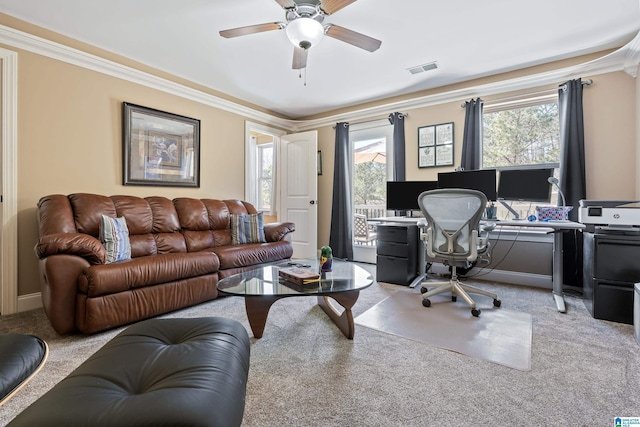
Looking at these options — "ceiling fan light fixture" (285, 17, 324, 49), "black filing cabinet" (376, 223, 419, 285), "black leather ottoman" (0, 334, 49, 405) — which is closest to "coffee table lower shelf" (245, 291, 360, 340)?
"black leather ottoman" (0, 334, 49, 405)

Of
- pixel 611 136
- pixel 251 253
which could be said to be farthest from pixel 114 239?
pixel 611 136

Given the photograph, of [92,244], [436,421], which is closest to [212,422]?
[436,421]

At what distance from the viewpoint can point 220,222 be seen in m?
3.64

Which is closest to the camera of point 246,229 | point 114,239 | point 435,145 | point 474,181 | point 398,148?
point 114,239

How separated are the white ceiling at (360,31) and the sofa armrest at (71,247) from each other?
1.83 meters

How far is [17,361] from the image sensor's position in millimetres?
860

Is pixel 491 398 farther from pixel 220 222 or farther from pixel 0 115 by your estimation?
pixel 0 115

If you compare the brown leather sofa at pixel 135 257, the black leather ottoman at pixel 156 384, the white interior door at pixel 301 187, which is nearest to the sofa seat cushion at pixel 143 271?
the brown leather sofa at pixel 135 257

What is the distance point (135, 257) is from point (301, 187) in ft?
8.88

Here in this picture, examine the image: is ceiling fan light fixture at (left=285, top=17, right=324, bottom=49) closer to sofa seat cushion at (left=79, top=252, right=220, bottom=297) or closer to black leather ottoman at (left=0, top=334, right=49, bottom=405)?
sofa seat cushion at (left=79, top=252, right=220, bottom=297)

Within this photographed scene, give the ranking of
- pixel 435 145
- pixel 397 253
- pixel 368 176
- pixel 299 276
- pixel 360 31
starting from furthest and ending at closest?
1. pixel 368 176
2. pixel 435 145
3. pixel 397 253
4. pixel 360 31
5. pixel 299 276

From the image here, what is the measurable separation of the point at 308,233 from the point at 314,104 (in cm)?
205

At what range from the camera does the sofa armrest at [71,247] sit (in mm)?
2004

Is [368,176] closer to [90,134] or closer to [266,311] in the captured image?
[266,311]
